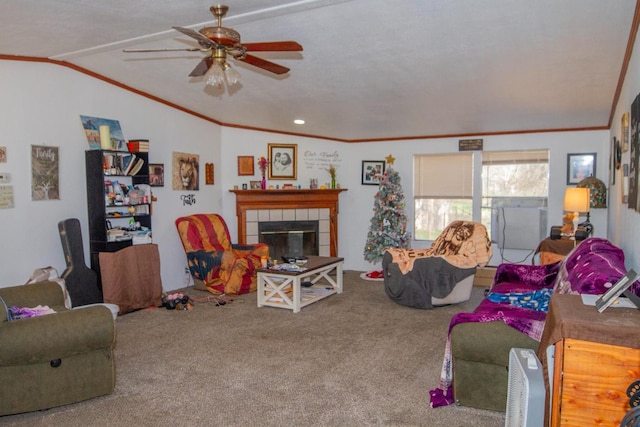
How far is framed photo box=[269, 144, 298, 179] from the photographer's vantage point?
298 inches

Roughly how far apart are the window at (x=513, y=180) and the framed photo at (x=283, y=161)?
9.68 ft

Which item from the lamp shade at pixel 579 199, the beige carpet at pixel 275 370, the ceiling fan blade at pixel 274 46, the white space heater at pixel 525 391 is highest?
the ceiling fan blade at pixel 274 46

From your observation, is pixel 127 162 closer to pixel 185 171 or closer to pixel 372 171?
pixel 185 171

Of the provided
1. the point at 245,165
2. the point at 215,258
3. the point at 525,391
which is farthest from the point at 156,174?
the point at 525,391

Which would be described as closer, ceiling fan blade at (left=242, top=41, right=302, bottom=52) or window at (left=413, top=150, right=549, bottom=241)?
ceiling fan blade at (left=242, top=41, right=302, bottom=52)

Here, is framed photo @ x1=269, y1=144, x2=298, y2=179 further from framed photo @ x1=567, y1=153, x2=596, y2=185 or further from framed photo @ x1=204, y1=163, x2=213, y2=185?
framed photo @ x1=567, y1=153, x2=596, y2=185

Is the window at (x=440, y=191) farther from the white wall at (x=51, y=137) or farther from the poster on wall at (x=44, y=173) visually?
the poster on wall at (x=44, y=173)

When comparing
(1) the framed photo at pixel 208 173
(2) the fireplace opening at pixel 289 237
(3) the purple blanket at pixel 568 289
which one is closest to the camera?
(3) the purple blanket at pixel 568 289

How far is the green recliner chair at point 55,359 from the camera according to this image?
2.75m

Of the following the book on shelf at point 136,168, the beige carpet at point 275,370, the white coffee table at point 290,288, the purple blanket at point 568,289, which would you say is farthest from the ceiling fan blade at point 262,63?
the book on shelf at point 136,168

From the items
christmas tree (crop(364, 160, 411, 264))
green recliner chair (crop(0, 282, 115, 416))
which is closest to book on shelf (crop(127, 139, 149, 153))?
green recliner chair (crop(0, 282, 115, 416))

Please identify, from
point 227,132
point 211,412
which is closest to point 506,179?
point 227,132

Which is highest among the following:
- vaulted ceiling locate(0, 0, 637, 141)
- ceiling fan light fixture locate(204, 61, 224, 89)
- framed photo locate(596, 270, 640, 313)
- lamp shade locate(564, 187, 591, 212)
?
vaulted ceiling locate(0, 0, 637, 141)

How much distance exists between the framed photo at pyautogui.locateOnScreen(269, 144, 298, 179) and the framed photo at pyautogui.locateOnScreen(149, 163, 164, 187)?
75.8 inches
